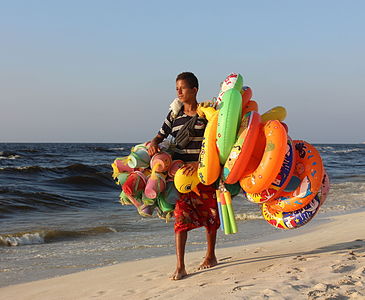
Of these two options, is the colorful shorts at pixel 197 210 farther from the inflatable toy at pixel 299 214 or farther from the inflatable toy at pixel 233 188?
the inflatable toy at pixel 299 214

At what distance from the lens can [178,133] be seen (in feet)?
13.9

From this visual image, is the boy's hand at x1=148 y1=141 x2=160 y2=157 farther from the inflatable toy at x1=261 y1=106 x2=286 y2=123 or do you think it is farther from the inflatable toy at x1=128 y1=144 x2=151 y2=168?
the inflatable toy at x1=261 y1=106 x2=286 y2=123

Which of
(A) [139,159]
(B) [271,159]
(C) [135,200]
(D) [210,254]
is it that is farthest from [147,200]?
(B) [271,159]

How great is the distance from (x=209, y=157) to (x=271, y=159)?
499 millimetres

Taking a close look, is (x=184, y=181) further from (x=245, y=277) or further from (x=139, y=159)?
(x=245, y=277)

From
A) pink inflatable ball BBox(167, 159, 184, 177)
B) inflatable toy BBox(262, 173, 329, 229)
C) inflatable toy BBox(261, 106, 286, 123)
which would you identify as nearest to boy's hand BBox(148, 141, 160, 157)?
pink inflatable ball BBox(167, 159, 184, 177)

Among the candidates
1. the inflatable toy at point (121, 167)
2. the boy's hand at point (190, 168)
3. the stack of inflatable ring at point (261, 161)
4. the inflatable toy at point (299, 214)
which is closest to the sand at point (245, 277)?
the inflatable toy at point (299, 214)

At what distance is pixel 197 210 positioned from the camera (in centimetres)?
428

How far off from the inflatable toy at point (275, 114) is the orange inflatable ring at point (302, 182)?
309 millimetres

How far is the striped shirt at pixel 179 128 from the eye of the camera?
4.17 m

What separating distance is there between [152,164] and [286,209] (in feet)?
3.95

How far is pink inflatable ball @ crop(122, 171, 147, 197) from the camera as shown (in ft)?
13.6

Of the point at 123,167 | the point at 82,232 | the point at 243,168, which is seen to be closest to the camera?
the point at 243,168

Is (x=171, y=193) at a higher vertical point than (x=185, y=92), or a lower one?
lower
